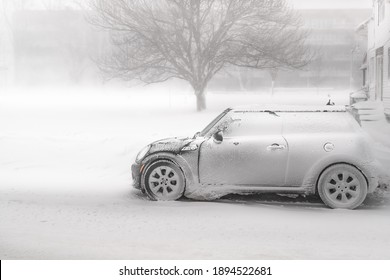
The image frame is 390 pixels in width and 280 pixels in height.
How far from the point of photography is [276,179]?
6.93m

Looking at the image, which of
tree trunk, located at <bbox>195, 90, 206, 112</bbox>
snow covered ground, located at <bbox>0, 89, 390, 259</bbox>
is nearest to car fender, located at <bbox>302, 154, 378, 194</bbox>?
snow covered ground, located at <bbox>0, 89, 390, 259</bbox>

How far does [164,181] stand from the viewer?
7176mm

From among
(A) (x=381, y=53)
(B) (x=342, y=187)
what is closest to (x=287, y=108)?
(B) (x=342, y=187)

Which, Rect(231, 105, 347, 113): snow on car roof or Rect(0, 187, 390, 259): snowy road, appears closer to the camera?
Rect(0, 187, 390, 259): snowy road

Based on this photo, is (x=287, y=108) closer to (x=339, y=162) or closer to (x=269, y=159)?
(x=269, y=159)

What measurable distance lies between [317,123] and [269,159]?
79cm

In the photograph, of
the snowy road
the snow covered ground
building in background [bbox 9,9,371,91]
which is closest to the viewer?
the snowy road

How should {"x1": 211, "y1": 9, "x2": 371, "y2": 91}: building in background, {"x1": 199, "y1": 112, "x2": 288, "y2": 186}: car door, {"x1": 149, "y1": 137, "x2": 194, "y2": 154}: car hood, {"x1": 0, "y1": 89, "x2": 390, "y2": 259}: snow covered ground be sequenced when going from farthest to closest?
{"x1": 211, "y1": 9, "x2": 371, "y2": 91}: building in background
{"x1": 149, "y1": 137, "x2": 194, "y2": 154}: car hood
{"x1": 199, "y1": 112, "x2": 288, "y2": 186}: car door
{"x1": 0, "y1": 89, "x2": 390, "y2": 259}: snow covered ground

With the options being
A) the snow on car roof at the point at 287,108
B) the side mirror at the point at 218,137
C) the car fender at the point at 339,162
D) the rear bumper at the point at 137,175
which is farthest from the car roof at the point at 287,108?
the rear bumper at the point at 137,175

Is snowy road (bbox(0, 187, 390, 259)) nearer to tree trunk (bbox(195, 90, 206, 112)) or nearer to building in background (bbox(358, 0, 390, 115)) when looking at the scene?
tree trunk (bbox(195, 90, 206, 112))

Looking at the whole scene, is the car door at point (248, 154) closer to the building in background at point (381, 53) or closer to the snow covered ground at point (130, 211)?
the snow covered ground at point (130, 211)

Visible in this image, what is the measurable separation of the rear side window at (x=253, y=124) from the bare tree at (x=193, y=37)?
589 cm

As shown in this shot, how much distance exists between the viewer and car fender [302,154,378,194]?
6.73 m

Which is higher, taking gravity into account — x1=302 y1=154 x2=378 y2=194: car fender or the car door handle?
the car door handle
